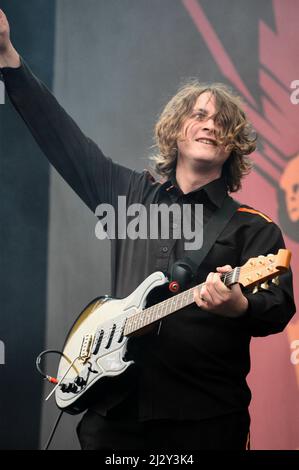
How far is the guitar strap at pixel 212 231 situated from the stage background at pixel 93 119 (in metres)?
0.73

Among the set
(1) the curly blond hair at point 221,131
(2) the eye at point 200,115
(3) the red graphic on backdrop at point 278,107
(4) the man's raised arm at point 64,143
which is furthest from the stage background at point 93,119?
(4) the man's raised arm at point 64,143

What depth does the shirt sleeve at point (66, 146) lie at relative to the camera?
7.52ft

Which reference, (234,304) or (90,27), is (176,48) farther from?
(234,304)

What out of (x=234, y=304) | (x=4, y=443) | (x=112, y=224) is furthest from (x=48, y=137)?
(x=4, y=443)

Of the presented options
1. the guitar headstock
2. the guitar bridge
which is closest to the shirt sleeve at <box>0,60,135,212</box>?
the guitar bridge

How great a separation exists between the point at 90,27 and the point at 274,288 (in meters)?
1.69

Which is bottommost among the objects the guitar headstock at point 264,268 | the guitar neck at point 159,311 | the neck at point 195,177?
the guitar neck at point 159,311

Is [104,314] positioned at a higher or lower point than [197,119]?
lower

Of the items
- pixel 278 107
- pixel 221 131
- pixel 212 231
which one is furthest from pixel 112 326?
pixel 278 107

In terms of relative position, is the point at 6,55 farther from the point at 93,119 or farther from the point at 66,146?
the point at 93,119

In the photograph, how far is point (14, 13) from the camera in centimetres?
319

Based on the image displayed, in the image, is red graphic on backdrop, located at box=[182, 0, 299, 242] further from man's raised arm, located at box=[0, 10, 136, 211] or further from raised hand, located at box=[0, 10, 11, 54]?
raised hand, located at box=[0, 10, 11, 54]

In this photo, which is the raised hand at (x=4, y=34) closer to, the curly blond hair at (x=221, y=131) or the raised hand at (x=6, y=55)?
the raised hand at (x=6, y=55)

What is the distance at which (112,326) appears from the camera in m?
2.15
